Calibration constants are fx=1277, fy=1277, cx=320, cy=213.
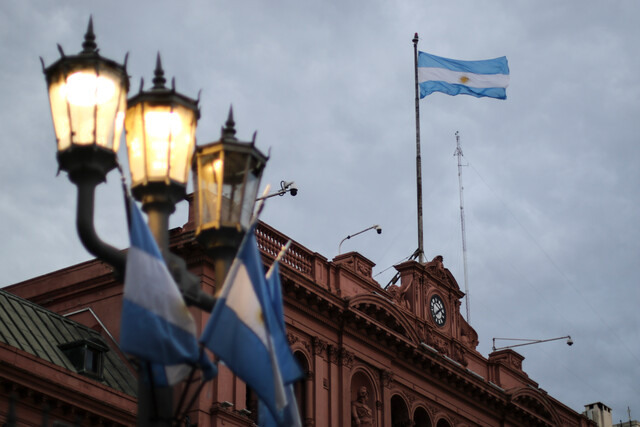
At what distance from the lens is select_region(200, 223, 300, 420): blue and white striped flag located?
44.2 feet

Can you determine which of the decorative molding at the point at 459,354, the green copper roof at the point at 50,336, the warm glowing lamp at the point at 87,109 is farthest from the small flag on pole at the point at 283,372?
the decorative molding at the point at 459,354

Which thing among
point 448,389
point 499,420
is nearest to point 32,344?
point 448,389

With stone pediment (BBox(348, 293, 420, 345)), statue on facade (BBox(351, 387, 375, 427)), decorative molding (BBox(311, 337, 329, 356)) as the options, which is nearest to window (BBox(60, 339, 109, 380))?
decorative molding (BBox(311, 337, 329, 356))

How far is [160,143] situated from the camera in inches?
522

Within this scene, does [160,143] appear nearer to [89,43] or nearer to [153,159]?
[153,159]

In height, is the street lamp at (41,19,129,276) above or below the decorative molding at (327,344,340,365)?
below

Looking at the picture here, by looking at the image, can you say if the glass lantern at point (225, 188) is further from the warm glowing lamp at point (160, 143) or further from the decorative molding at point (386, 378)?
the decorative molding at point (386, 378)

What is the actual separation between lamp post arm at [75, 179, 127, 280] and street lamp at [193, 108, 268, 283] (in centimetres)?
136

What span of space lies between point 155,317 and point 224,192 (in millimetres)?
1743

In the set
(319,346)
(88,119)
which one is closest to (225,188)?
(88,119)

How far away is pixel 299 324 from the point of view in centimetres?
4128

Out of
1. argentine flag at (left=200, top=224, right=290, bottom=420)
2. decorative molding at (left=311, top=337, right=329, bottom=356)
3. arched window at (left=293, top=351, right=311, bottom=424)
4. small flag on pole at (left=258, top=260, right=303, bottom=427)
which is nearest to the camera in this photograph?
argentine flag at (left=200, top=224, right=290, bottom=420)

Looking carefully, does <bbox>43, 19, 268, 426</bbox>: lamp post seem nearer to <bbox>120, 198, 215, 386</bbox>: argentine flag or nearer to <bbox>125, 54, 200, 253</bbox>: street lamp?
<bbox>125, 54, 200, 253</bbox>: street lamp

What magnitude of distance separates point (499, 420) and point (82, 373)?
21.3m
